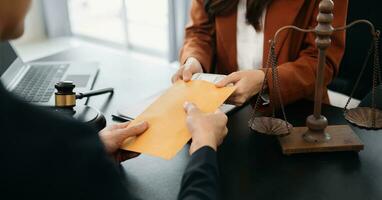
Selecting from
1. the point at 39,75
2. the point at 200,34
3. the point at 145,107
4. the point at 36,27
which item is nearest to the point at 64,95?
the point at 145,107

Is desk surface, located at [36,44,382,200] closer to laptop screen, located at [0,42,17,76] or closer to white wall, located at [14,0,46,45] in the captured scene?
laptop screen, located at [0,42,17,76]

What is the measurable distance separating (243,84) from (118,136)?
1.23 ft

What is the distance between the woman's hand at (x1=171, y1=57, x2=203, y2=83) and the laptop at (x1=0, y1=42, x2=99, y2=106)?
303mm

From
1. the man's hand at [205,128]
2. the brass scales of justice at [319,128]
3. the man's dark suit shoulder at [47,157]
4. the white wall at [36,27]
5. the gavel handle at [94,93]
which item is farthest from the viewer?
the white wall at [36,27]

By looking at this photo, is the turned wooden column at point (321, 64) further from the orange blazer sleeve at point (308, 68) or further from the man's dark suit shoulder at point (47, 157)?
the man's dark suit shoulder at point (47, 157)

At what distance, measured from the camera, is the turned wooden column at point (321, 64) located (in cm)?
93

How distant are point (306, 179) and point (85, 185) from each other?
500 millimetres

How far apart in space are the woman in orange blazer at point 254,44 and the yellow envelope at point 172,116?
6 cm

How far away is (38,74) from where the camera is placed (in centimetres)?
156

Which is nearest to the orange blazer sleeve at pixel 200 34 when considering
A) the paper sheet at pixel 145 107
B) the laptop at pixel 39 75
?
the paper sheet at pixel 145 107

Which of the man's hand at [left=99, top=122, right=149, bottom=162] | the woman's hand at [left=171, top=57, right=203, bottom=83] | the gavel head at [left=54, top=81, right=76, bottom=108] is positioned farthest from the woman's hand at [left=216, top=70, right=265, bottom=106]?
the gavel head at [left=54, top=81, right=76, bottom=108]

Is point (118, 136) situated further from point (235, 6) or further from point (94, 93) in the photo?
point (235, 6)

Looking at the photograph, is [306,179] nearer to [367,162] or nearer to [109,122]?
[367,162]

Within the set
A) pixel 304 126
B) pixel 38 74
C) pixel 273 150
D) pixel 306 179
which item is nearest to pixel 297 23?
pixel 304 126
